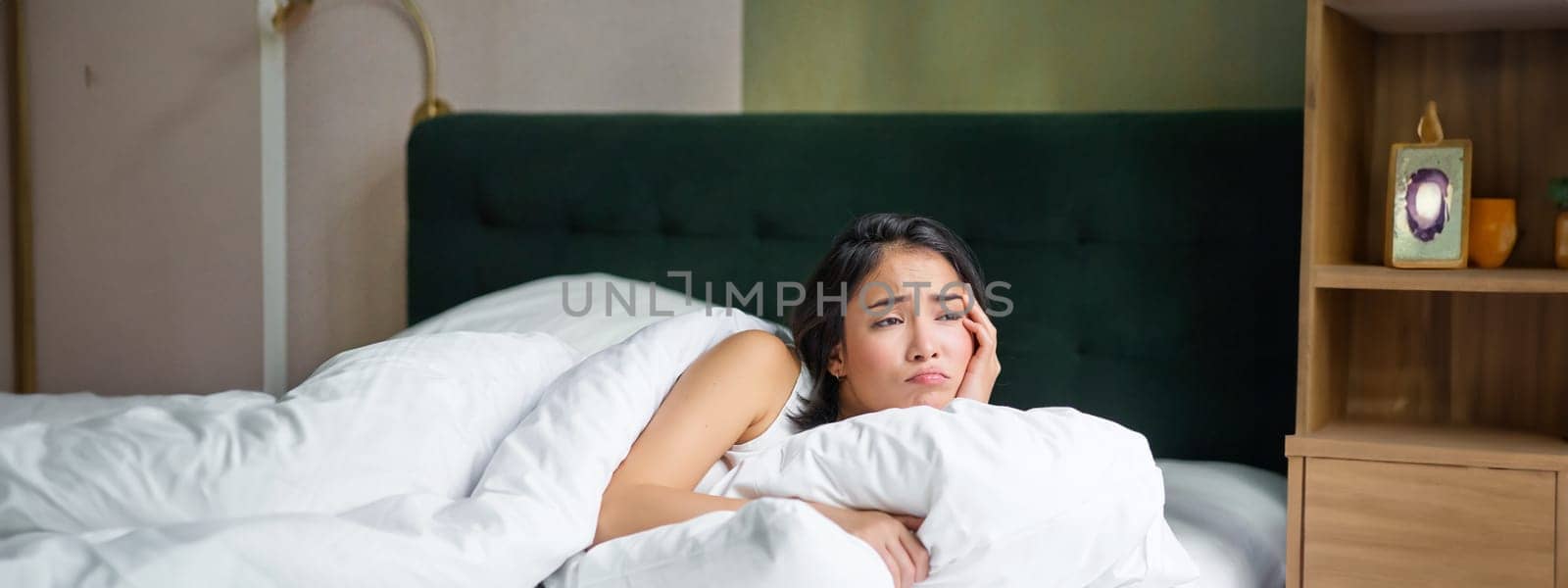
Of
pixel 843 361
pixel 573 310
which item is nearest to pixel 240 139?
pixel 573 310

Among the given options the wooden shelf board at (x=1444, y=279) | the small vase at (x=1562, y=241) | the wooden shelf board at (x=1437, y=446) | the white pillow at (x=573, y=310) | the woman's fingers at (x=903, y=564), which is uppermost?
the small vase at (x=1562, y=241)

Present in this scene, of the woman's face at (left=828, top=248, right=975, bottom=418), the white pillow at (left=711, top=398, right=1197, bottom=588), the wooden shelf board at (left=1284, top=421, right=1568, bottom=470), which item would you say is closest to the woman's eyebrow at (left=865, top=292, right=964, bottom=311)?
the woman's face at (left=828, top=248, right=975, bottom=418)

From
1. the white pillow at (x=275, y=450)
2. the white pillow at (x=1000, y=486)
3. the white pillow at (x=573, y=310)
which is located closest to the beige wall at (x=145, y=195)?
the white pillow at (x=573, y=310)

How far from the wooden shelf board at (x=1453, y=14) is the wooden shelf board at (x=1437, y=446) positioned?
1.94ft

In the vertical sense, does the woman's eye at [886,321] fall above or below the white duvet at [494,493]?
above

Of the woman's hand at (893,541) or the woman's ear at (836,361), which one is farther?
the woman's ear at (836,361)

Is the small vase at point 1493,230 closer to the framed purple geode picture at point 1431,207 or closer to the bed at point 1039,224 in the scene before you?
the framed purple geode picture at point 1431,207

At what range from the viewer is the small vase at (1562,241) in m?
1.71

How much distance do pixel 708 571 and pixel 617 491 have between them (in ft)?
0.78

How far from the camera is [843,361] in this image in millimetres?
1557

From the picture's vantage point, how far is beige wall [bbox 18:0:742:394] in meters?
2.51

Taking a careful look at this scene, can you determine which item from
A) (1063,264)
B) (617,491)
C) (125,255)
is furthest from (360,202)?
(617,491)

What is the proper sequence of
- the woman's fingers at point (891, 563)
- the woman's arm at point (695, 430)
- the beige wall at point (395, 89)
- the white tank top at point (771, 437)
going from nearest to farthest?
the woman's fingers at point (891, 563), the woman's arm at point (695, 430), the white tank top at point (771, 437), the beige wall at point (395, 89)

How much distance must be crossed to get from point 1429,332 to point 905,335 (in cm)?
97
